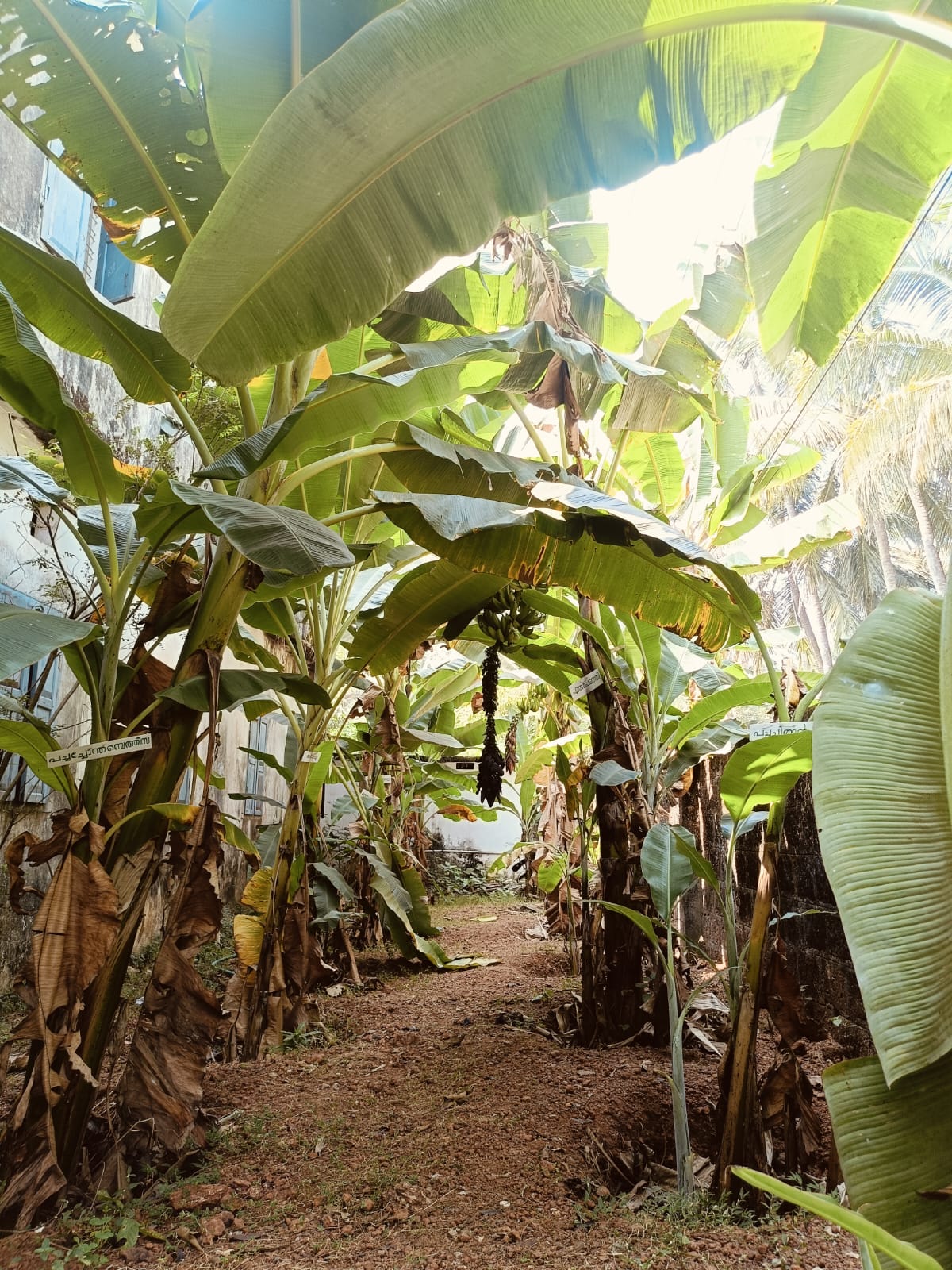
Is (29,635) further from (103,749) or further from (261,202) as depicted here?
(261,202)

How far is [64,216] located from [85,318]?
3320mm

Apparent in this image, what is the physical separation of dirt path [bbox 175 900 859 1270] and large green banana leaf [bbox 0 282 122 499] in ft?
7.22

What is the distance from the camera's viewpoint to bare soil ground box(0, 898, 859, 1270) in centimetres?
198

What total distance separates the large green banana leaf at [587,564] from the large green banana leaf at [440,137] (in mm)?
703

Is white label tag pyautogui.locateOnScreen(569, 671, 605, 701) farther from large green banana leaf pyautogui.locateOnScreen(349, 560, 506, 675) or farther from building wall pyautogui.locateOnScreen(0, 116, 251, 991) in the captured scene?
building wall pyautogui.locateOnScreen(0, 116, 251, 991)

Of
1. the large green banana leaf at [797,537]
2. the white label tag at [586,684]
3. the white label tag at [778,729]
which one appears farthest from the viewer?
the large green banana leaf at [797,537]

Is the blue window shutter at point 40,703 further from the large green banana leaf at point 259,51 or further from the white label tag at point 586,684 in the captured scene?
the large green banana leaf at point 259,51

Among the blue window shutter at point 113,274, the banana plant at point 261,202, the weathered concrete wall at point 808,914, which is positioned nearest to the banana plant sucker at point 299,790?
the banana plant at point 261,202

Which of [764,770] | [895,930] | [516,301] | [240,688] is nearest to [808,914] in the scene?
[764,770]

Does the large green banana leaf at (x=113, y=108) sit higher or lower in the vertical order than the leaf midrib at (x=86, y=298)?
higher

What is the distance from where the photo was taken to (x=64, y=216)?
4.75 metres

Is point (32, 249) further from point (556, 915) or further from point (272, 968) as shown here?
point (556, 915)

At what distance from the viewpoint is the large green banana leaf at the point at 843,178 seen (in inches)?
68.8

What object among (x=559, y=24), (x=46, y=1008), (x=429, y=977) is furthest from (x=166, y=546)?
(x=429, y=977)
